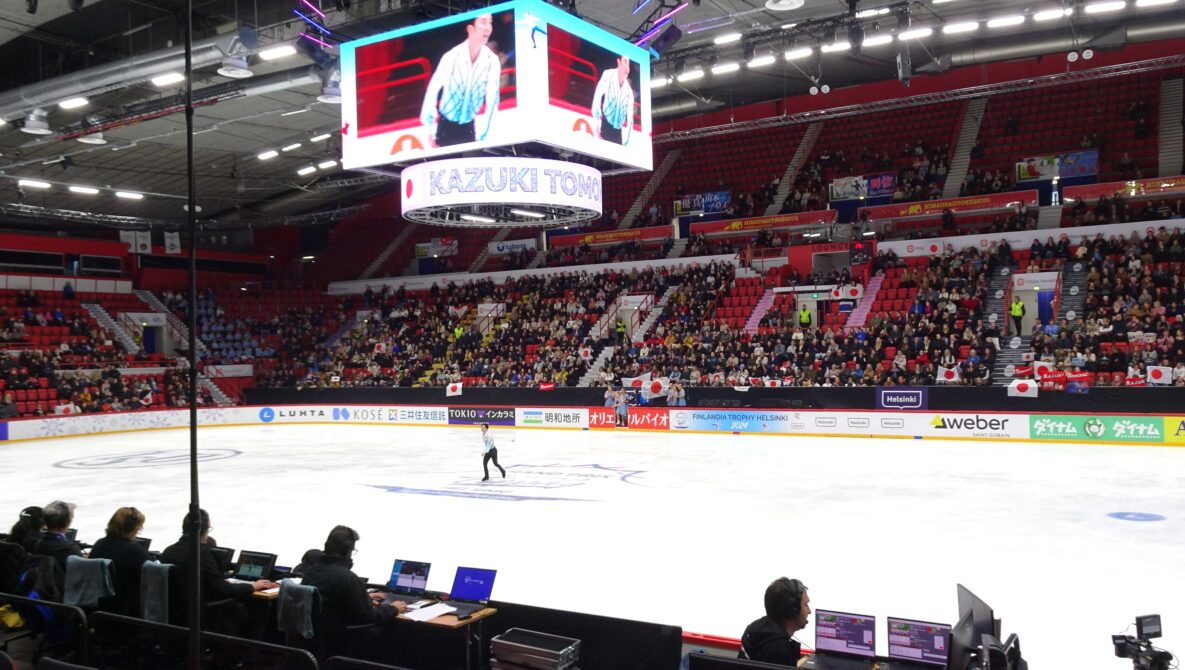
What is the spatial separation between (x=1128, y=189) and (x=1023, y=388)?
11807 mm

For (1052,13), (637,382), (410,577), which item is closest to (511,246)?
(637,382)

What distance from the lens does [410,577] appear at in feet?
22.5

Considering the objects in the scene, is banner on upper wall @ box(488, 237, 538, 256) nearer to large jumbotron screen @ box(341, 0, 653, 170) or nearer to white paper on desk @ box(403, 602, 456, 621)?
large jumbotron screen @ box(341, 0, 653, 170)

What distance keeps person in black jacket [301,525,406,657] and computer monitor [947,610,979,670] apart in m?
3.68

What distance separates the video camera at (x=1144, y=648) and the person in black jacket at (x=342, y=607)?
4.48 meters

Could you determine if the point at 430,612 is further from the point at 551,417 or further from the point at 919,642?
the point at 551,417

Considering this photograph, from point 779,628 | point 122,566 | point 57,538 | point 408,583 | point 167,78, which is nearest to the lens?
point 779,628

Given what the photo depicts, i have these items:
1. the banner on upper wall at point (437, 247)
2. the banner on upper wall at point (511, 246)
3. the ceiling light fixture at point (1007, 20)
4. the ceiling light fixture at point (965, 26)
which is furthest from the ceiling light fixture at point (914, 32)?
the banner on upper wall at point (437, 247)

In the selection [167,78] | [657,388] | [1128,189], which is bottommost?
[657,388]

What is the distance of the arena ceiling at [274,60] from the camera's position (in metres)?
19.7

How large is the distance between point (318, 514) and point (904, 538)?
904cm

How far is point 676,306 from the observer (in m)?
33.9

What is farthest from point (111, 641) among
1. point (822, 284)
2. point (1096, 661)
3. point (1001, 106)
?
point (1001, 106)

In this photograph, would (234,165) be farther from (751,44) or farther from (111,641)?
(111,641)
